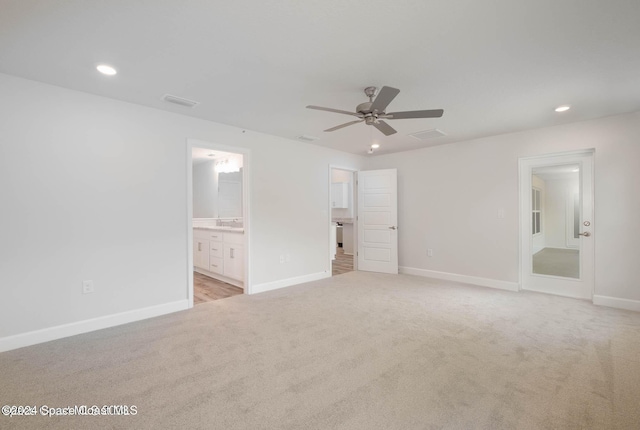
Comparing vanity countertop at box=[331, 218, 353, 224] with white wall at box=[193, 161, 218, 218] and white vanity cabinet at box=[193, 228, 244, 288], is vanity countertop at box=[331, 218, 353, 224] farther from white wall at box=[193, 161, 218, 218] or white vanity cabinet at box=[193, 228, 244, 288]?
white vanity cabinet at box=[193, 228, 244, 288]

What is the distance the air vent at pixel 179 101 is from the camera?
10.1 feet

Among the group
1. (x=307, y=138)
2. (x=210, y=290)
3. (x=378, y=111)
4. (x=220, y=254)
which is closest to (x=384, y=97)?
(x=378, y=111)

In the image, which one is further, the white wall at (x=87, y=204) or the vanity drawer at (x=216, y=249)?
the vanity drawer at (x=216, y=249)

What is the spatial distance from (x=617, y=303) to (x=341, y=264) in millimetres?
4486

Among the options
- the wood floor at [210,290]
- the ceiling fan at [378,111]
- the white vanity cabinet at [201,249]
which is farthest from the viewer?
the white vanity cabinet at [201,249]

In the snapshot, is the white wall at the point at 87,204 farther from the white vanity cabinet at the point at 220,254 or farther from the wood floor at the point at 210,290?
the white vanity cabinet at the point at 220,254

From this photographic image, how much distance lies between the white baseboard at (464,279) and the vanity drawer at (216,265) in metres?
3.40

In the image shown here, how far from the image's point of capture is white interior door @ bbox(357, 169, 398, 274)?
5691 mm

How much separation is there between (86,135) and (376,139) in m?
3.81

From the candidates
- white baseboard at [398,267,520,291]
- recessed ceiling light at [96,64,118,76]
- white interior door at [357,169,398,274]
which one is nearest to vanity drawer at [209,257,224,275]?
white interior door at [357,169,398,274]

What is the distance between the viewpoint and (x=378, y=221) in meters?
5.85

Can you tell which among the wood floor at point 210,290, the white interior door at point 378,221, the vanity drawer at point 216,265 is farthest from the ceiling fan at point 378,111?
the vanity drawer at point 216,265

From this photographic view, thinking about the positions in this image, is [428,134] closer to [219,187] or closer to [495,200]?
[495,200]

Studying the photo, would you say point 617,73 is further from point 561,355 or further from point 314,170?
point 314,170
